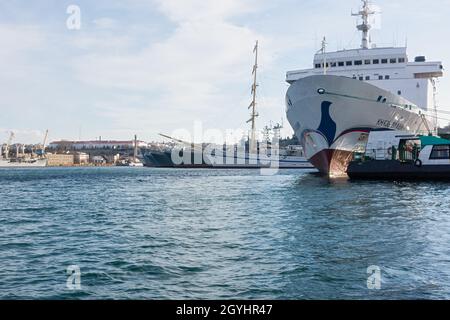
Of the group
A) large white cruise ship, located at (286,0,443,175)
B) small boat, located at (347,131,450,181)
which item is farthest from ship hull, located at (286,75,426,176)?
small boat, located at (347,131,450,181)

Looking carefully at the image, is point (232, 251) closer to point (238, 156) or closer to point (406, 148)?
point (406, 148)

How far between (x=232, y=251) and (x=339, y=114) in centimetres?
3325

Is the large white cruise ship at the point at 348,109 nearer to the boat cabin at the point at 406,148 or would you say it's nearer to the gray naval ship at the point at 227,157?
the boat cabin at the point at 406,148

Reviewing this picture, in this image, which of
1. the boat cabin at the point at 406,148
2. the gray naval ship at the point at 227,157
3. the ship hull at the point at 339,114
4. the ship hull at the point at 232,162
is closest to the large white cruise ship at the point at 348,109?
the ship hull at the point at 339,114

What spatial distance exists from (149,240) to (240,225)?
14.5 feet

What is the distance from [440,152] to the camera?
41125 mm

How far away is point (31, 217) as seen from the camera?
21969 millimetres

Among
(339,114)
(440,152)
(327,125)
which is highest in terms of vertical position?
(339,114)

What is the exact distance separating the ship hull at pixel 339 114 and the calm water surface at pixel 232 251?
20.4 metres

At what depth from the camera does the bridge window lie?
40688mm

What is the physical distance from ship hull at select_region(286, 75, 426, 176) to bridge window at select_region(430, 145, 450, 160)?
227 inches

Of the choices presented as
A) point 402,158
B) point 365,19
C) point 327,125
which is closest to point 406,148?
point 402,158
